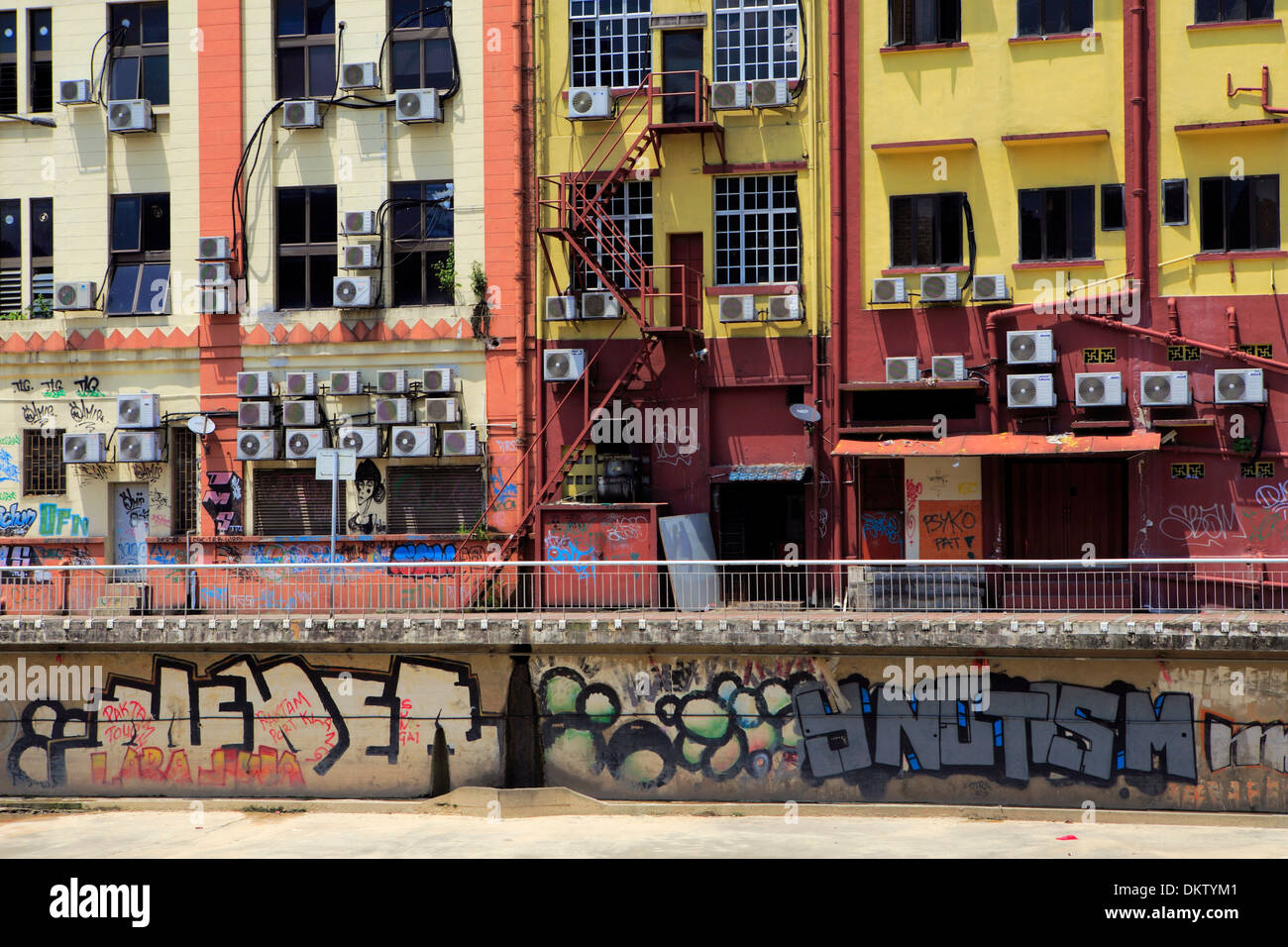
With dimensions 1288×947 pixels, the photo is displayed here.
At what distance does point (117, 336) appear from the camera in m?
29.0

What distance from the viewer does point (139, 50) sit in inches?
1155

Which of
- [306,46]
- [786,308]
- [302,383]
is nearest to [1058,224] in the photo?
[786,308]

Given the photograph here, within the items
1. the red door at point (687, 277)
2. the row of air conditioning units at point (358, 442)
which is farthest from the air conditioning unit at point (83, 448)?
the red door at point (687, 277)

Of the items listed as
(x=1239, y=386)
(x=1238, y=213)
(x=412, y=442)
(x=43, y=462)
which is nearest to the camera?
(x=1239, y=386)

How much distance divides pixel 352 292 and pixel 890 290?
1072cm

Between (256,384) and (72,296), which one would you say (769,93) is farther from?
(72,296)

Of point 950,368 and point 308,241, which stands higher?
point 308,241

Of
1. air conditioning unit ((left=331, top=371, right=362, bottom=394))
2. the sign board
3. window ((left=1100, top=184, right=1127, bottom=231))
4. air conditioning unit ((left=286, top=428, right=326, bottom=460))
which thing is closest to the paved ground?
the sign board

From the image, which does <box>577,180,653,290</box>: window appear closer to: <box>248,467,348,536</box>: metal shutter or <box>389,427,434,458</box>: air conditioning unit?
<box>389,427,434,458</box>: air conditioning unit

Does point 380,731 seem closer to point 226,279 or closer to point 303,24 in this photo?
point 226,279

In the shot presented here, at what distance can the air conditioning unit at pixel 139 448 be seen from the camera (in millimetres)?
28359

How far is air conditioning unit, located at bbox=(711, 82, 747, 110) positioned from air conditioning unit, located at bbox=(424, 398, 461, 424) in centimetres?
783

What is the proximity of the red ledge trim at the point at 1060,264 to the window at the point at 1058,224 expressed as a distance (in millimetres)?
135

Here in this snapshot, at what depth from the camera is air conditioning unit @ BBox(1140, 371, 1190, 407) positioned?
81.3 feet
